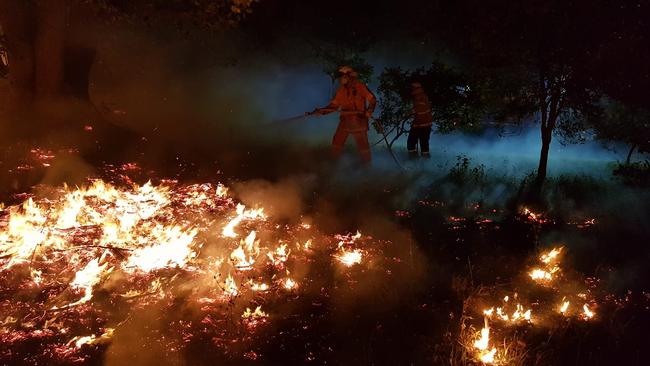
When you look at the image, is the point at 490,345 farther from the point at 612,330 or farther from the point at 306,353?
the point at 306,353

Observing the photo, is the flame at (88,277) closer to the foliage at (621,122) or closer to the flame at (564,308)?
the flame at (564,308)

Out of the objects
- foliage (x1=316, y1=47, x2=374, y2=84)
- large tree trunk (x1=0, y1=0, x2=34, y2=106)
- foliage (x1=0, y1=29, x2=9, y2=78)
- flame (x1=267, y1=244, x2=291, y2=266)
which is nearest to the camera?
flame (x1=267, y1=244, x2=291, y2=266)

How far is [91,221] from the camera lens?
20.5 ft

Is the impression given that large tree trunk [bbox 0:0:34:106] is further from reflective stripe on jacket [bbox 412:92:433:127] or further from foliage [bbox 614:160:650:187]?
foliage [bbox 614:160:650:187]

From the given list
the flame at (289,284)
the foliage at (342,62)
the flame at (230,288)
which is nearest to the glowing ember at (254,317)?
the flame at (230,288)

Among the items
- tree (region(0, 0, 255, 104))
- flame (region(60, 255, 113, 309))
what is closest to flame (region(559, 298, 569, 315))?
flame (region(60, 255, 113, 309))

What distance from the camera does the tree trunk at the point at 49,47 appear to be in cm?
969

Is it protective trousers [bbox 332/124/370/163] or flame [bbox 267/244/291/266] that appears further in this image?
protective trousers [bbox 332/124/370/163]

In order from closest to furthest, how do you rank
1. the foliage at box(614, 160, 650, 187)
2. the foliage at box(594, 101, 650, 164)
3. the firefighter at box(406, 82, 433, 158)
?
the foliage at box(614, 160, 650, 187) < the firefighter at box(406, 82, 433, 158) < the foliage at box(594, 101, 650, 164)

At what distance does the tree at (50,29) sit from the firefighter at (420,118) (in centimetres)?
459

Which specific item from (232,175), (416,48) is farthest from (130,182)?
(416,48)

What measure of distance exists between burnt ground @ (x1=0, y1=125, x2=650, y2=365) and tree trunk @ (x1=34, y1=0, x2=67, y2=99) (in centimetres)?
143

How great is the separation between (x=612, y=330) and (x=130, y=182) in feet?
26.4

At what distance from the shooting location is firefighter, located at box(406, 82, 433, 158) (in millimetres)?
11102
